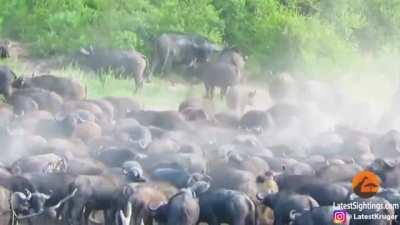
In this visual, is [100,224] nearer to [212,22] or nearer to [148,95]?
[148,95]

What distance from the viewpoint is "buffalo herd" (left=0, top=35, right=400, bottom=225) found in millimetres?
13273

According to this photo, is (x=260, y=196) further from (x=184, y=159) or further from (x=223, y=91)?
(x=223, y=91)

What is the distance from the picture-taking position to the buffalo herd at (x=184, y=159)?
13.3m

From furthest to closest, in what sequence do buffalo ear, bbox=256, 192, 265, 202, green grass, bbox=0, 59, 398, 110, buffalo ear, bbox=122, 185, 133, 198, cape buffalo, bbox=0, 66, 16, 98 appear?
green grass, bbox=0, 59, 398, 110 < cape buffalo, bbox=0, 66, 16, 98 < buffalo ear, bbox=256, 192, 265, 202 < buffalo ear, bbox=122, 185, 133, 198

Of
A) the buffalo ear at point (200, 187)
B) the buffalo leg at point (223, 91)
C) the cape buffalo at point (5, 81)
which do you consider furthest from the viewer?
the buffalo leg at point (223, 91)

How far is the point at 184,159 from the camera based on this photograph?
49.5ft

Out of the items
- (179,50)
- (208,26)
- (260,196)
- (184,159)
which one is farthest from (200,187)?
(208,26)

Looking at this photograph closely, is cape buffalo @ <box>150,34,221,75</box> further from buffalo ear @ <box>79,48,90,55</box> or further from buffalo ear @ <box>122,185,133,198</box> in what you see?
buffalo ear @ <box>122,185,133,198</box>

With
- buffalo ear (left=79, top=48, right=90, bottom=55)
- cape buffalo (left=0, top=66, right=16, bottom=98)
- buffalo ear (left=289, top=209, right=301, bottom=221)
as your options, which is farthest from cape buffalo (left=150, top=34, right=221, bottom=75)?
buffalo ear (left=289, top=209, right=301, bottom=221)

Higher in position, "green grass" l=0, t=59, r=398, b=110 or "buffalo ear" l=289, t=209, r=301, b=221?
"green grass" l=0, t=59, r=398, b=110

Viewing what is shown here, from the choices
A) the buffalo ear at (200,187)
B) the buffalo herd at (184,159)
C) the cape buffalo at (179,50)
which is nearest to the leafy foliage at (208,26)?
the cape buffalo at (179,50)

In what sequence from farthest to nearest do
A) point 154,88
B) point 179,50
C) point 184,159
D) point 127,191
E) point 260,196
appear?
point 179,50
point 154,88
point 184,159
point 260,196
point 127,191

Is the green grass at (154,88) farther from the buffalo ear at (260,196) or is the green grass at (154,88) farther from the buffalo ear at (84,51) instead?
the buffalo ear at (260,196)

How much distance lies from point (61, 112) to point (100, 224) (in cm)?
451
